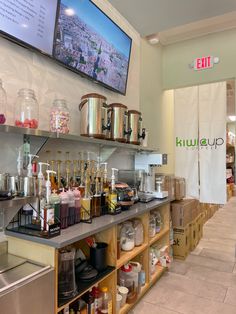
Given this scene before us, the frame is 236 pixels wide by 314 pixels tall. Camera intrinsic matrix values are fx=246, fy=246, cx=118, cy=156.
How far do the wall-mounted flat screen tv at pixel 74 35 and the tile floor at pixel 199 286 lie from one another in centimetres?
194

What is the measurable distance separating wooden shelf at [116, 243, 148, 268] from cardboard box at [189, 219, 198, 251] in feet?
4.32

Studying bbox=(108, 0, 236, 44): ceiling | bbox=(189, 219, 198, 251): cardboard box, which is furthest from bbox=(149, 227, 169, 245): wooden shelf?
bbox=(108, 0, 236, 44): ceiling

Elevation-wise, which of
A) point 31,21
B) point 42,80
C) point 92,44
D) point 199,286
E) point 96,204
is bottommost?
point 199,286

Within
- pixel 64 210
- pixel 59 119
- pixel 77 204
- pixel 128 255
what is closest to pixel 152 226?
pixel 128 255

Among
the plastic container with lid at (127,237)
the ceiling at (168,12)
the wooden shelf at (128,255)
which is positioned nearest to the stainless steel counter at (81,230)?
the plastic container with lid at (127,237)

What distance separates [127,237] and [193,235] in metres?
1.67

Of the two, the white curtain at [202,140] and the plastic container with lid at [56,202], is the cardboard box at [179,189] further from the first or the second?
the plastic container with lid at [56,202]

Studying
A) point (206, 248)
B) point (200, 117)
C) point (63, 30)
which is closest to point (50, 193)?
point (63, 30)

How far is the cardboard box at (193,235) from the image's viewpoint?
3262 millimetres

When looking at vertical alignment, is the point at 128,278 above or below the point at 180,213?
below

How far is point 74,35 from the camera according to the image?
1.86 m

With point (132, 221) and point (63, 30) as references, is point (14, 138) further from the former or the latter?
point (132, 221)

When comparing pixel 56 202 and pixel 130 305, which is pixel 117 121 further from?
pixel 130 305

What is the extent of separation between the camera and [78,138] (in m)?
1.61
